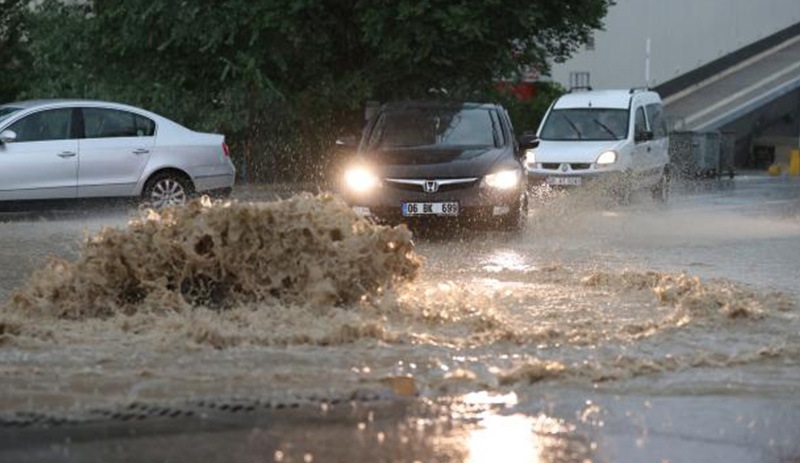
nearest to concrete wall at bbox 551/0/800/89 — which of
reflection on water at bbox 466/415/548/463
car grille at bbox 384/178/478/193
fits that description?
car grille at bbox 384/178/478/193

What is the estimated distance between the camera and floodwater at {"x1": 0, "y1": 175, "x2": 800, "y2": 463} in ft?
21.7

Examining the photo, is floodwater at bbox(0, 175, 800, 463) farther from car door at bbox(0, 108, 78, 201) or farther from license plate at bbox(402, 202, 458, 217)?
car door at bbox(0, 108, 78, 201)

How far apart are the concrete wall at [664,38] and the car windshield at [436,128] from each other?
23839 mm

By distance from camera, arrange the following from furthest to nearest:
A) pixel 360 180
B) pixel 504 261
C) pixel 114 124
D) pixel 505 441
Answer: pixel 114 124 → pixel 360 180 → pixel 504 261 → pixel 505 441

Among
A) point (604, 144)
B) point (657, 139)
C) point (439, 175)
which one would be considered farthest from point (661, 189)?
point (439, 175)

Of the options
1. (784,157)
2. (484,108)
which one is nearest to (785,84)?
(784,157)

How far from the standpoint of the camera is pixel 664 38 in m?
45.2

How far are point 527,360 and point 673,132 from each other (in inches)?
997

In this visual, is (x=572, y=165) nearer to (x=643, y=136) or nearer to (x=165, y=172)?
(x=643, y=136)

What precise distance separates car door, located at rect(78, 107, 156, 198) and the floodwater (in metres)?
4.55

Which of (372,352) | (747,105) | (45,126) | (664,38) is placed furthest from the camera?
(664,38)

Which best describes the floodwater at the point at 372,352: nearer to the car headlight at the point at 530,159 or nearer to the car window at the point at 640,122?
the car headlight at the point at 530,159

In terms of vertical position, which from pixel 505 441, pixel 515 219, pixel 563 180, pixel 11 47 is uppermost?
pixel 11 47

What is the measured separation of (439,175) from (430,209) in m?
0.38
